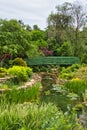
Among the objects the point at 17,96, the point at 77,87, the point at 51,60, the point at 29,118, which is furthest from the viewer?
the point at 51,60

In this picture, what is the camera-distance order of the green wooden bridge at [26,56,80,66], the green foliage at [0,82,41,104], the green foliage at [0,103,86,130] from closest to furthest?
the green foliage at [0,103,86,130] → the green foliage at [0,82,41,104] → the green wooden bridge at [26,56,80,66]

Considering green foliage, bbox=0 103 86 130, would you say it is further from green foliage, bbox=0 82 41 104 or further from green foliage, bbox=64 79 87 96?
green foliage, bbox=64 79 87 96

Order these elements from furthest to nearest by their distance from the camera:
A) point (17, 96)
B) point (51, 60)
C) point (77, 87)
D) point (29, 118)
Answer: point (51, 60)
point (77, 87)
point (17, 96)
point (29, 118)

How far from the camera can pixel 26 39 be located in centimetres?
2388

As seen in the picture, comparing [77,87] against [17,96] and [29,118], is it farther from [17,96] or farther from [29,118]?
[29,118]

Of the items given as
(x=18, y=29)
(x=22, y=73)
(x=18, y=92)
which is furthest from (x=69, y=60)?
(x=18, y=92)

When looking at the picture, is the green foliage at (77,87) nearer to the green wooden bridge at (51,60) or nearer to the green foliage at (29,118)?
the green foliage at (29,118)

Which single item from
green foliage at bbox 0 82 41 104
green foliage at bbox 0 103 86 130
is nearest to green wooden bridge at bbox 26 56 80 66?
green foliage at bbox 0 82 41 104

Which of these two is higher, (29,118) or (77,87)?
(29,118)

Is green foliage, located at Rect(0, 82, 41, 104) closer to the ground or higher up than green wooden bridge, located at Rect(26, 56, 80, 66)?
higher up

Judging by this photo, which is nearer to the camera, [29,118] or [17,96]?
[29,118]

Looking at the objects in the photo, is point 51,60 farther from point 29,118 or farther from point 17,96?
point 29,118

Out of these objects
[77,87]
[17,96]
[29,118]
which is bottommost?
[77,87]

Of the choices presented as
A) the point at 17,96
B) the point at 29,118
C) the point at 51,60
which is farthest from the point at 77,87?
the point at 51,60
